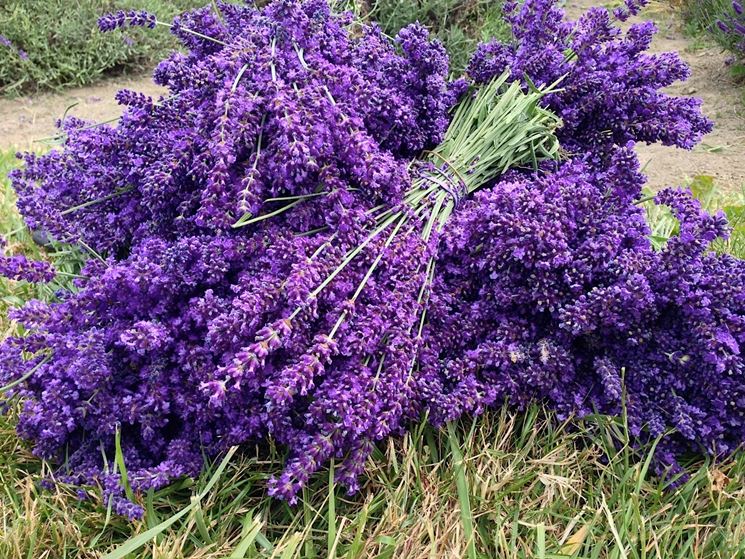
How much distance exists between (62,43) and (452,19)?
2750 millimetres

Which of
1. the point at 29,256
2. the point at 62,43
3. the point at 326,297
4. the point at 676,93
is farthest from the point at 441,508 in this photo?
the point at 62,43

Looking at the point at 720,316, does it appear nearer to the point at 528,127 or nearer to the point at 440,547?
the point at 528,127

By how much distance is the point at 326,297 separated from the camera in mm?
1385

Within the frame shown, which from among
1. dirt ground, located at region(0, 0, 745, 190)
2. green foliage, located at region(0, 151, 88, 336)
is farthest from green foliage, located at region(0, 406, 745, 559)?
dirt ground, located at region(0, 0, 745, 190)

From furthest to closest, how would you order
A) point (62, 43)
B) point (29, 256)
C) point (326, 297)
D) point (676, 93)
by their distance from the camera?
point (62, 43)
point (676, 93)
point (29, 256)
point (326, 297)

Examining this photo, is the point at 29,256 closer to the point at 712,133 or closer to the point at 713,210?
the point at 713,210

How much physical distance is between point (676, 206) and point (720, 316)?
10.2 inches

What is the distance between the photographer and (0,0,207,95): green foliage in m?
4.63

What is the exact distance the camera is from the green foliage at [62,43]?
463 cm

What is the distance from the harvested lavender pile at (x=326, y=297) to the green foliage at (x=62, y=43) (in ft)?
11.6

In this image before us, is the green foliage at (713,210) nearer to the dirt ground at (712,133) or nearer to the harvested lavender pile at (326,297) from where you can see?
the dirt ground at (712,133)

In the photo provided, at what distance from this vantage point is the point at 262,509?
1446 mm

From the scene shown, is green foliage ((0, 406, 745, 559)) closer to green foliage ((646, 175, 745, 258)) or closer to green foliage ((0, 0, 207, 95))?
green foliage ((646, 175, 745, 258))

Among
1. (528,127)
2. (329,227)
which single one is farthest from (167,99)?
(528,127)
